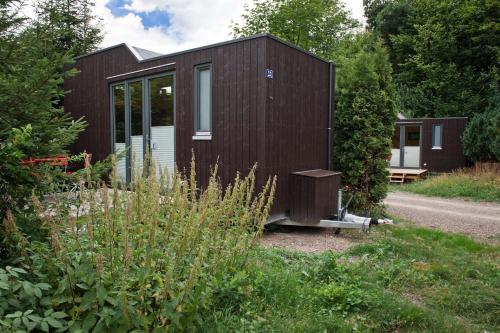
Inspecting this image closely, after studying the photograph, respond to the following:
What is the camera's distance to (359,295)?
3.34 m

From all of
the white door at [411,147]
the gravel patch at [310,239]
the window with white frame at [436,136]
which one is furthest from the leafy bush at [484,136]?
the gravel patch at [310,239]

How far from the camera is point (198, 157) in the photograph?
673cm

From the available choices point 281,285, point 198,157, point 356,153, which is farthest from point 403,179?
point 281,285

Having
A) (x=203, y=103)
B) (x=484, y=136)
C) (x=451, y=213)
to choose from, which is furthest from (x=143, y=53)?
(x=484, y=136)

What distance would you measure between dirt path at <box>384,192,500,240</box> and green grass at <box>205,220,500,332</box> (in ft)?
9.70

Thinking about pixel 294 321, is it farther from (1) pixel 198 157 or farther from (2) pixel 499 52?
(2) pixel 499 52

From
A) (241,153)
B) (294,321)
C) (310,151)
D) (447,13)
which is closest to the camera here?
(294,321)

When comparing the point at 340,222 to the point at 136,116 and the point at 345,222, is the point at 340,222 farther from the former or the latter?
the point at 136,116

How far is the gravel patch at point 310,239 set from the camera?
5.52 metres

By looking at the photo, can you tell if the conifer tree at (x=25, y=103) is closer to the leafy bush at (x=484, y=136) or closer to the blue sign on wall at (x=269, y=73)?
the blue sign on wall at (x=269, y=73)

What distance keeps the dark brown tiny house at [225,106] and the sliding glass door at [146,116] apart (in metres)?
0.02

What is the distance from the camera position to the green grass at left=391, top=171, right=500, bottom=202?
1181cm

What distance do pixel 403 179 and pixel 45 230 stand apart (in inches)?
629

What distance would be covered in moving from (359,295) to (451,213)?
707cm
